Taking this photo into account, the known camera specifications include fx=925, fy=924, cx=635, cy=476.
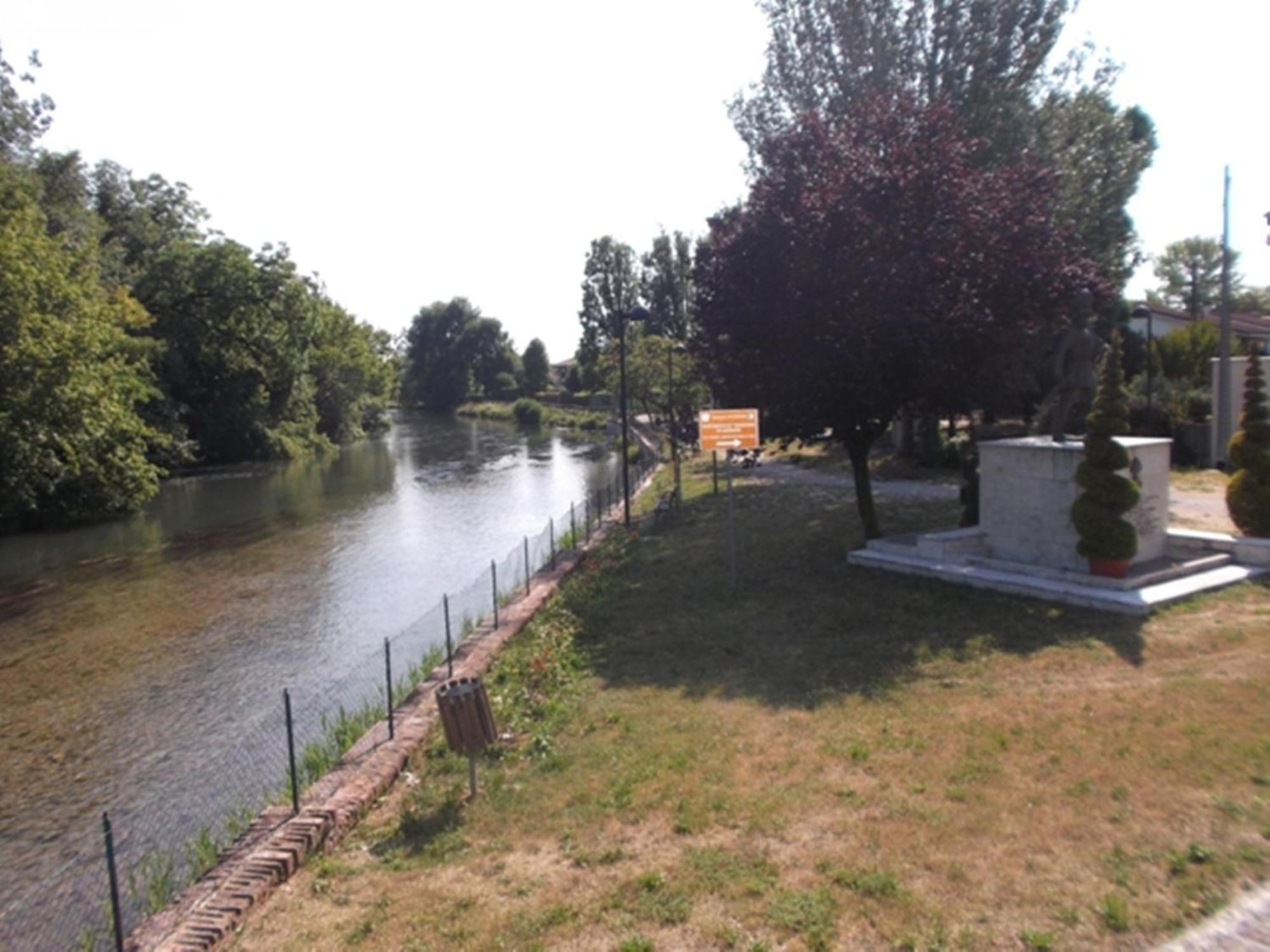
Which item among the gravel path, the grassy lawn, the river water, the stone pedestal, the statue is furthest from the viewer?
the statue

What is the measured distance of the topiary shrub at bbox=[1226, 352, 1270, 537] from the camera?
13352 mm

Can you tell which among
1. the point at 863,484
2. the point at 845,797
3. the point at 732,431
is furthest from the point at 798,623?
the point at 845,797

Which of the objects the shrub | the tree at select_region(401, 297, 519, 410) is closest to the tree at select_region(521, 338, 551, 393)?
the tree at select_region(401, 297, 519, 410)

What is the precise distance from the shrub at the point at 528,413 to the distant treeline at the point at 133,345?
1915 centimetres

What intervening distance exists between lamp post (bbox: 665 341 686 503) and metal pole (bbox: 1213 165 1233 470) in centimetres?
1360

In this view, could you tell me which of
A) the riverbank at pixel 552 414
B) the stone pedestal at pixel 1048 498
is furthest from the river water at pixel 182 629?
the riverbank at pixel 552 414

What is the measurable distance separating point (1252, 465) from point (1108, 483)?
138 inches

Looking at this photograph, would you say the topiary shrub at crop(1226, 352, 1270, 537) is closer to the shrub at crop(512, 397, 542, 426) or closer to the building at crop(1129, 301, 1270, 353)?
the building at crop(1129, 301, 1270, 353)

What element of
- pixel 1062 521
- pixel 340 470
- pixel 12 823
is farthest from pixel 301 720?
pixel 340 470

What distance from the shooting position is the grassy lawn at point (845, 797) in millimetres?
5234

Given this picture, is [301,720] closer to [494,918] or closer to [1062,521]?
[494,918]

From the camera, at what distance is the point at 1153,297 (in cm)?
7981

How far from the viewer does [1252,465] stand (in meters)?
13.6

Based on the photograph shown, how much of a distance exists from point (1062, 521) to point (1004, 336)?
144 inches
